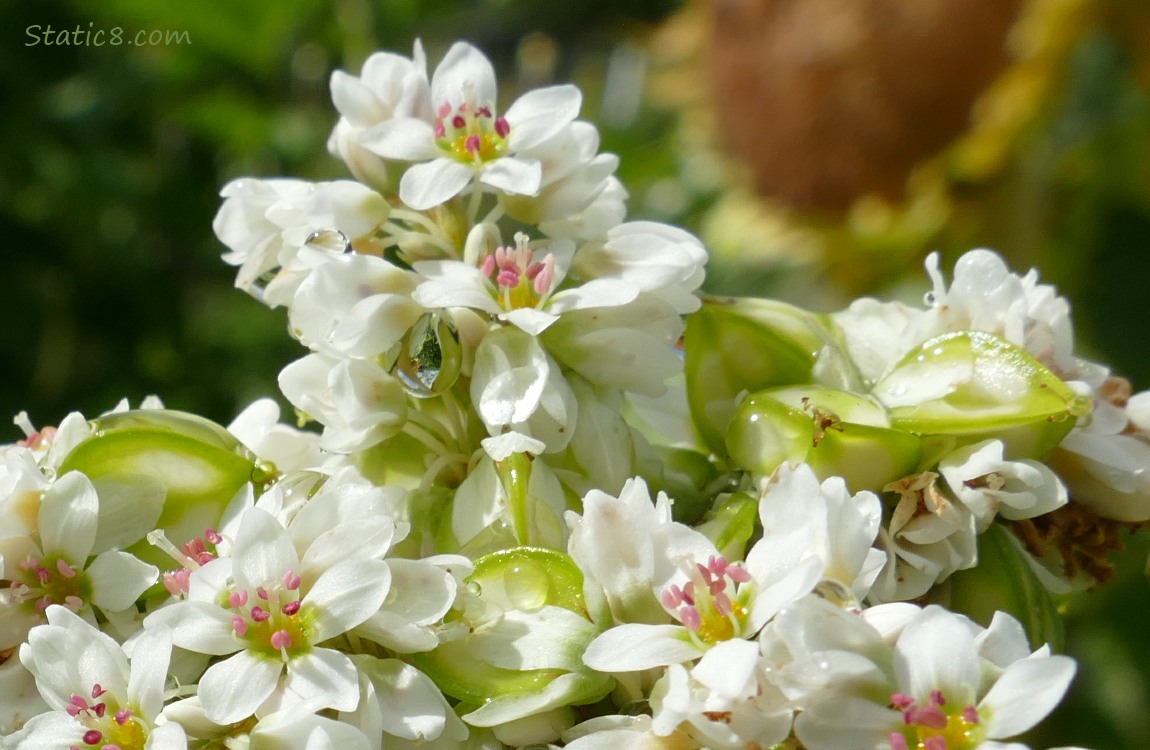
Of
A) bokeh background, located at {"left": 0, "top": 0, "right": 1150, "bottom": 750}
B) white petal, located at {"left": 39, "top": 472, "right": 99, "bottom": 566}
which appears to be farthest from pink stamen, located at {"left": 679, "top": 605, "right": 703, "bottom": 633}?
bokeh background, located at {"left": 0, "top": 0, "right": 1150, "bottom": 750}

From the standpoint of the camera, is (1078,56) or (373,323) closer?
(373,323)

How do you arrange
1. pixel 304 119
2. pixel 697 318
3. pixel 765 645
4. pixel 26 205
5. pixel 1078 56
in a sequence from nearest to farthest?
pixel 765 645 < pixel 697 318 < pixel 1078 56 < pixel 26 205 < pixel 304 119

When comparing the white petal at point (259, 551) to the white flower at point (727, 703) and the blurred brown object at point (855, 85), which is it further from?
the blurred brown object at point (855, 85)

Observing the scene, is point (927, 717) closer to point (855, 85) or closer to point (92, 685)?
point (92, 685)

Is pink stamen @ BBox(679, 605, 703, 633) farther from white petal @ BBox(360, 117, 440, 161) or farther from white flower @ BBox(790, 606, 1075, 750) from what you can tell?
white petal @ BBox(360, 117, 440, 161)

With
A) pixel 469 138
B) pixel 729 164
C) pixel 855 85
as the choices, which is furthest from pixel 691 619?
pixel 729 164

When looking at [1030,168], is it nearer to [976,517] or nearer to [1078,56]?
[1078,56]

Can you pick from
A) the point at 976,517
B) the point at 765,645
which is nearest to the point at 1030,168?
the point at 976,517

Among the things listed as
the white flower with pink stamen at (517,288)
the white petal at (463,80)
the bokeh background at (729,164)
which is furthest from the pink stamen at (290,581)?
the bokeh background at (729,164)
